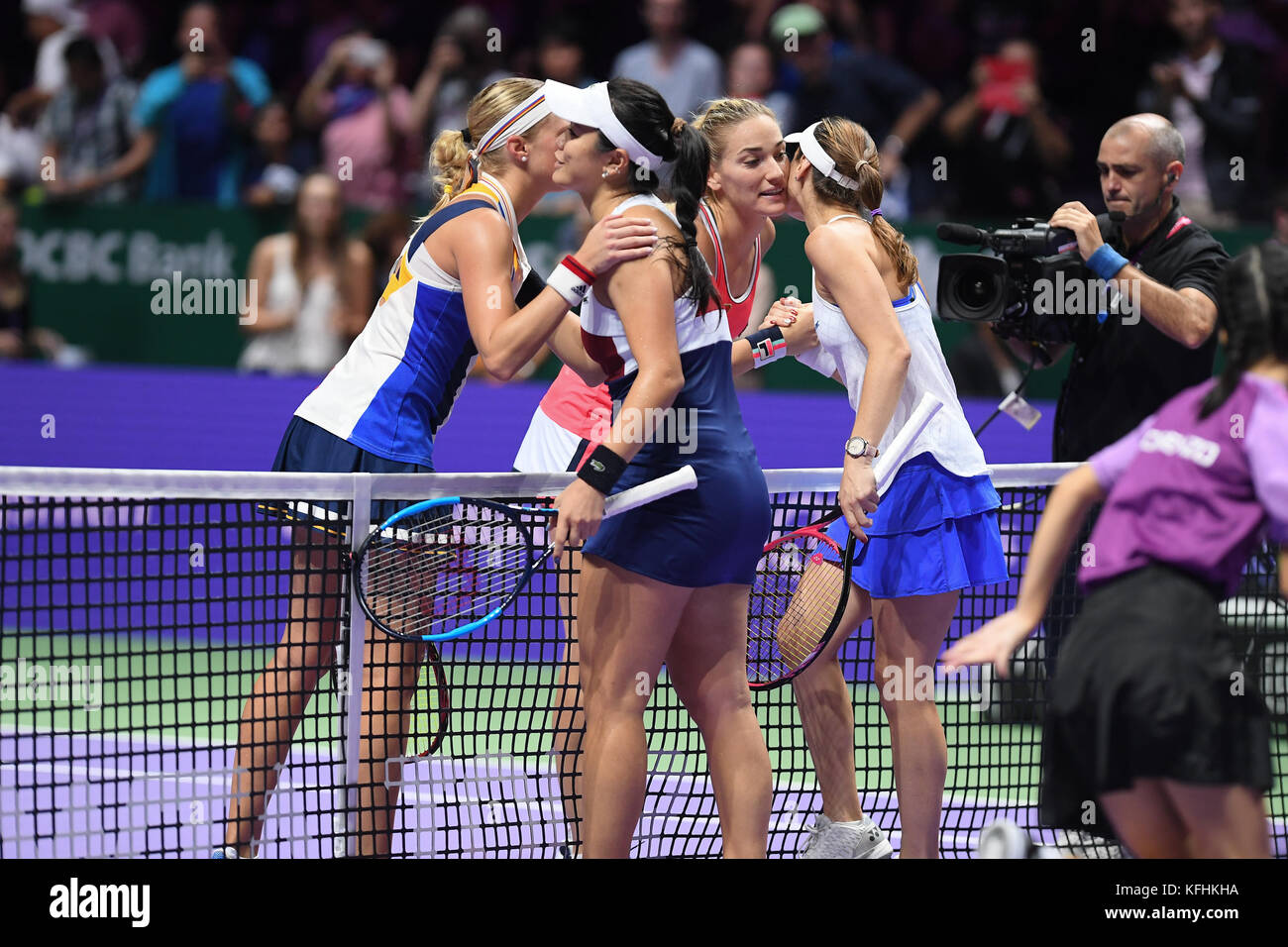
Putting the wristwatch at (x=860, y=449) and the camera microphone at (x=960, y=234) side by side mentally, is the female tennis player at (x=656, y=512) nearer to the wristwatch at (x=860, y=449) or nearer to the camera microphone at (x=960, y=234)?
the wristwatch at (x=860, y=449)

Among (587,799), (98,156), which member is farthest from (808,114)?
(587,799)

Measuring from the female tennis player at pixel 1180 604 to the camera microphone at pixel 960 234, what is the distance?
1.80m

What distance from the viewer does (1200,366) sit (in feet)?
17.1

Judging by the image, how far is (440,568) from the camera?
4.24m

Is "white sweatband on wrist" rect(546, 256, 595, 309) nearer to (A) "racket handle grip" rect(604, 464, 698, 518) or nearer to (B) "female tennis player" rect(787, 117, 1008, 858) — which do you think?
(A) "racket handle grip" rect(604, 464, 698, 518)

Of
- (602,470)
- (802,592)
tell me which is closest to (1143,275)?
(802,592)

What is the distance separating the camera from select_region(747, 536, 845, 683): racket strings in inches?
171

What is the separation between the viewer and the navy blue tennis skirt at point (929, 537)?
14.3 ft

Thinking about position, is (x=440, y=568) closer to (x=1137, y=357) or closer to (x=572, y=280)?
(x=572, y=280)

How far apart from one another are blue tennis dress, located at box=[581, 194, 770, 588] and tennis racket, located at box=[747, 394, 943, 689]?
447 millimetres

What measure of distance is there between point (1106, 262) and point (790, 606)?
1.45m
